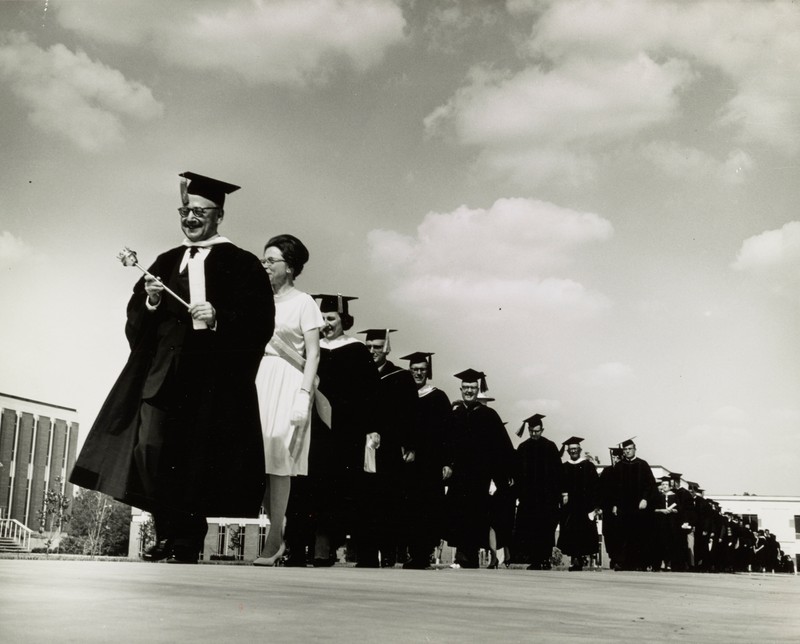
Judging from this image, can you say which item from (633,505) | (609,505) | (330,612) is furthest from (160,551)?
(633,505)

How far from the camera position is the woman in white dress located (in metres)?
6.29

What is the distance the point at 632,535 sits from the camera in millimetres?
15344

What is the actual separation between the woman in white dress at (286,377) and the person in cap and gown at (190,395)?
428 mm

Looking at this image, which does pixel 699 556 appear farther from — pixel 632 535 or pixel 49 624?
pixel 49 624

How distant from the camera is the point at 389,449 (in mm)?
8500

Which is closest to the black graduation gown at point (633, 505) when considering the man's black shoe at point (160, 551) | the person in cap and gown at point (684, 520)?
the person in cap and gown at point (684, 520)

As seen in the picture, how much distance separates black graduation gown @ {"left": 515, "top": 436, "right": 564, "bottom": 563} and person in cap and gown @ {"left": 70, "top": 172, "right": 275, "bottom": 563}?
5.90m

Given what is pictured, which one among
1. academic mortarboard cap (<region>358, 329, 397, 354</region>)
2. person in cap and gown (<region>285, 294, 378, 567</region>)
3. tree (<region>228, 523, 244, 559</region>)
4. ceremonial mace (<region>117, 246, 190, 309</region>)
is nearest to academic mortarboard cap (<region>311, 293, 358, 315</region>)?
person in cap and gown (<region>285, 294, 378, 567</region>)

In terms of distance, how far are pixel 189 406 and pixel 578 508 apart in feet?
28.6

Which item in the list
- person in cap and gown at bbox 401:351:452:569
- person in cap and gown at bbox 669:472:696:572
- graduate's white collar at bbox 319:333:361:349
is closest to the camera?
graduate's white collar at bbox 319:333:361:349

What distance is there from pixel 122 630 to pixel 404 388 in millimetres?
6495

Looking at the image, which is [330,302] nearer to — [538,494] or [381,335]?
[381,335]

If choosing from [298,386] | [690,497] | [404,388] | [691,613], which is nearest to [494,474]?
[404,388]

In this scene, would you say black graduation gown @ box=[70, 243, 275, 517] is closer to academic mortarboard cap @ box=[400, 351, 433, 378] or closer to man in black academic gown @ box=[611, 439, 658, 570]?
academic mortarboard cap @ box=[400, 351, 433, 378]
